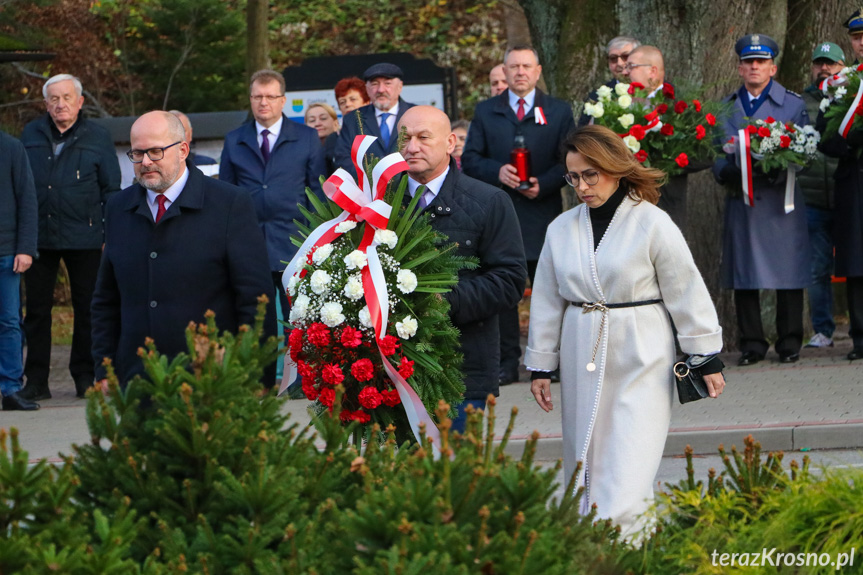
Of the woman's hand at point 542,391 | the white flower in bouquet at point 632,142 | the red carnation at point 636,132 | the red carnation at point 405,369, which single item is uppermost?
the red carnation at point 636,132

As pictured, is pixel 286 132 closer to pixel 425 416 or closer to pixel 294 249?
pixel 294 249

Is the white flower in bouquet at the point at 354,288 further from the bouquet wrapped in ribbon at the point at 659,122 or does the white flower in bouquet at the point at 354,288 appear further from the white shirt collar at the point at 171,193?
the bouquet wrapped in ribbon at the point at 659,122

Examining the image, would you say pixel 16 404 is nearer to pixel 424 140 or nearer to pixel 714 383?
pixel 424 140

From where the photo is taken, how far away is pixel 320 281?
217 inches

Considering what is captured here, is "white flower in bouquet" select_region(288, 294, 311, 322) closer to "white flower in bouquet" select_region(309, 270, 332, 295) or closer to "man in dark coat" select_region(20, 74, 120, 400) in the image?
"white flower in bouquet" select_region(309, 270, 332, 295)

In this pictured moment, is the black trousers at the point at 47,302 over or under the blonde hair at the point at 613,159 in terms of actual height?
under

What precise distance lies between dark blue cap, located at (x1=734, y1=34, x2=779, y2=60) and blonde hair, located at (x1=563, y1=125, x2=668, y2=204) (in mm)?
5296

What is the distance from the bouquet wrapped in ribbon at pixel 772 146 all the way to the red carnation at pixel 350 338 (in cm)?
574

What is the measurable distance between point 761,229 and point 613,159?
221 inches

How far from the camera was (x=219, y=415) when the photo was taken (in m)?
3.43

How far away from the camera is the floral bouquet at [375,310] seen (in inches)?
216

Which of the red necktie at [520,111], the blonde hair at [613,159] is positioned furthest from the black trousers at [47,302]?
the blonde hair at [613,159]

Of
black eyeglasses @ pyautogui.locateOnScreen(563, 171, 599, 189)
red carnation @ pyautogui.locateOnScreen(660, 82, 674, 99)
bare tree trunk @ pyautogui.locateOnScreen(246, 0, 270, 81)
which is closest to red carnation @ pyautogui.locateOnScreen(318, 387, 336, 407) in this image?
black eyeglasses @ pyautogui.locateOnScreen(563, 171, 599, 189)

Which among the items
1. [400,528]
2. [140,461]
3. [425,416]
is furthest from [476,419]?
[425,416]
